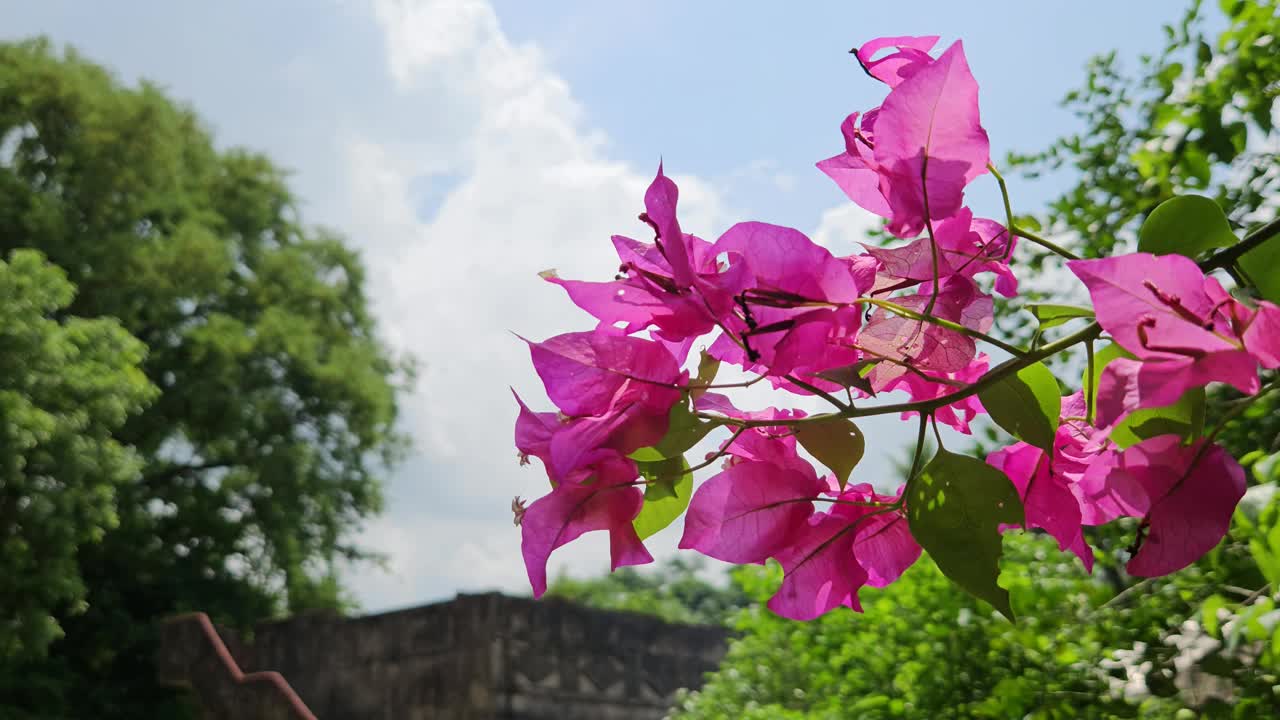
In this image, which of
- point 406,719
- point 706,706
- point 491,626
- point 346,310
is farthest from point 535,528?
point 346,310

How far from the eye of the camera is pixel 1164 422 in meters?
0.46

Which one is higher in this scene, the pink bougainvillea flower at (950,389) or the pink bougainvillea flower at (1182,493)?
the pink bougainvillea flower at (950,389)

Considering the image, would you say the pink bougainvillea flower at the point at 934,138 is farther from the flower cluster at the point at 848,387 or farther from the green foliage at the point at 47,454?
the green foliage at the point at 47,454

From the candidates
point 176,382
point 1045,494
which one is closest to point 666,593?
point 176,382

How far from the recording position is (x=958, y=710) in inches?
120

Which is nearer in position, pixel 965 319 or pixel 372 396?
pixel 965 319

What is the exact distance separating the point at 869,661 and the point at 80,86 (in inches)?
471

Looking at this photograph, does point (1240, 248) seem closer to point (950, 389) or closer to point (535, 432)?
point (950, 389)

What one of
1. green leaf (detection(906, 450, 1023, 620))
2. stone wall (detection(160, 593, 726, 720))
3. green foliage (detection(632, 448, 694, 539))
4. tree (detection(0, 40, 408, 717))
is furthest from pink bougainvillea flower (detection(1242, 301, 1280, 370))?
tree (detection(0, 40, 408, 717))

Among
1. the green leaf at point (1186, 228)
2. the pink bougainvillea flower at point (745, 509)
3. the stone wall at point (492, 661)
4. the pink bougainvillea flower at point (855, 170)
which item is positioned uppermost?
the stone wall at point (492, 661)

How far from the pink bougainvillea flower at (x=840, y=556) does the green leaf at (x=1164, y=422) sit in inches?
4.3

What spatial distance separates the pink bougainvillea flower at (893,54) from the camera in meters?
0.54

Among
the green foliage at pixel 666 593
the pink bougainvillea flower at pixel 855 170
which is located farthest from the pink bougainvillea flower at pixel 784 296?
the green foliage at pixel 666 593

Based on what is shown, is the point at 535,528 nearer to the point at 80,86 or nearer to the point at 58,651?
the point at 58,651
